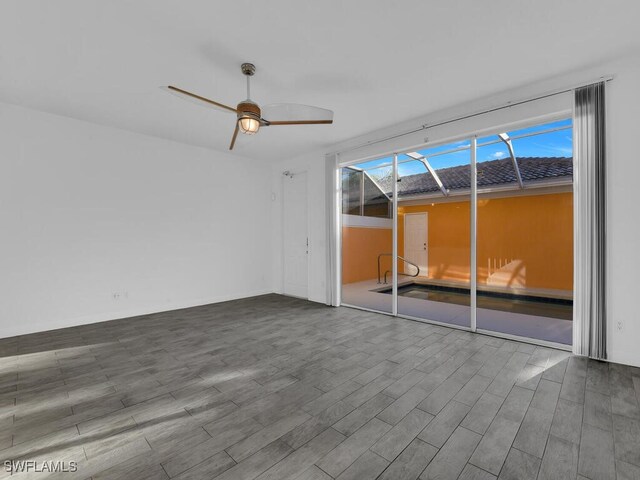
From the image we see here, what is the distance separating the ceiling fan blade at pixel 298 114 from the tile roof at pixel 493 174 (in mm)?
1982

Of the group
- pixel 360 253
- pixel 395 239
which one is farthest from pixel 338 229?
pixel 395 239

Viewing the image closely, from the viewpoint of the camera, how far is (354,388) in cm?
245

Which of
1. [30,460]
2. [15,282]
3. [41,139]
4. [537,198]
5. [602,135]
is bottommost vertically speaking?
[30,460]

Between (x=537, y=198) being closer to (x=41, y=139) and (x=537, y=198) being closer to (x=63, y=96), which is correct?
(x=63, y=96)

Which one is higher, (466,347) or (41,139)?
(41,139)

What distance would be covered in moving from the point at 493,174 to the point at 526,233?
2.92 ft

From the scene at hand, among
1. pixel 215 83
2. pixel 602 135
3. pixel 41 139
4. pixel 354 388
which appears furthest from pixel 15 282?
pixel 602 135

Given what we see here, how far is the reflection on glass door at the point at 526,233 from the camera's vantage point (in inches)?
135

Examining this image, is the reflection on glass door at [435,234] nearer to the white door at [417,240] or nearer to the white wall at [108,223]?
A: the white door at [417,240]

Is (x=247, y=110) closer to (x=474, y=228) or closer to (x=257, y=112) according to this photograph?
(x=257, y=112)

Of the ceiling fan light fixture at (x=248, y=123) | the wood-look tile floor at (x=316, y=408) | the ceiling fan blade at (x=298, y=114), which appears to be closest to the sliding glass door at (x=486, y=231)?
the wood-look tile floor at (x=316, y=408)

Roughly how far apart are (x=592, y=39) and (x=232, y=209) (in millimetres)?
5707

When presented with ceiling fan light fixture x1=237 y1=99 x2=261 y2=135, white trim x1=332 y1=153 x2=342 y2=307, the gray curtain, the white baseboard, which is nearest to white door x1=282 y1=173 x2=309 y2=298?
white trim x1=332 y1=153 x2=342 y2=307

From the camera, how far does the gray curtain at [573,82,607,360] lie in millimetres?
2932
